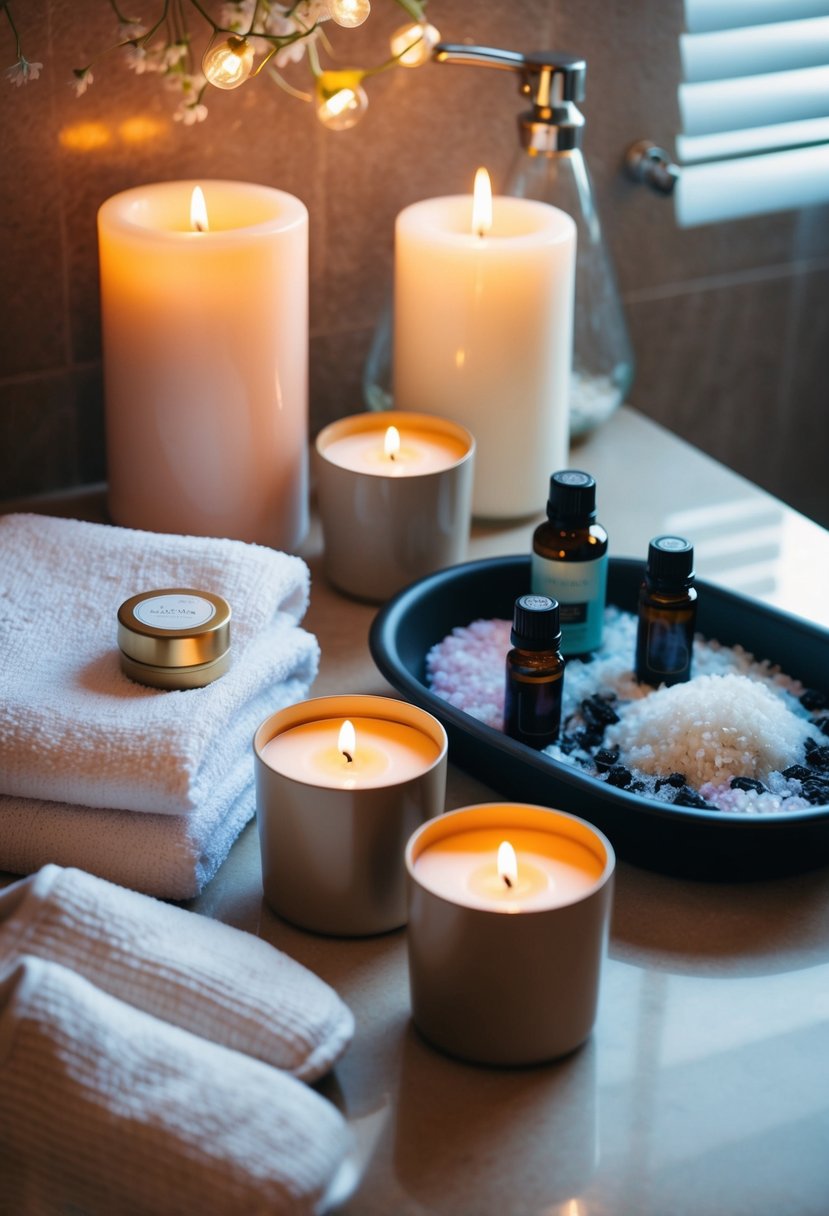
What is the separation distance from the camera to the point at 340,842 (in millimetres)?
712

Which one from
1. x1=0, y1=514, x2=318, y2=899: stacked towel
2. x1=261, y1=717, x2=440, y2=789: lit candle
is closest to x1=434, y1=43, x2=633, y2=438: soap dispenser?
x1=0, y1=514, x2=318, y2=899: stacked towel

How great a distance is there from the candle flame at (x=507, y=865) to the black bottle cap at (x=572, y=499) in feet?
1.04

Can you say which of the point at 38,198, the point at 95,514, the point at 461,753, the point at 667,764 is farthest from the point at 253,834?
the point at 38,198

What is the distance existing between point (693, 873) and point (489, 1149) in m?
0.21

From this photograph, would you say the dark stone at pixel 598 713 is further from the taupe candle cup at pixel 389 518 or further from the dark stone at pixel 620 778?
the taupe candle cup at pixel 389 518

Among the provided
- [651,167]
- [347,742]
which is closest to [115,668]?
[347,742]

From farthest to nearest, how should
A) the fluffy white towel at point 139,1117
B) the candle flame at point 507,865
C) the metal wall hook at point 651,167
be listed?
the metal wall hook at point 651,167
the candle flame at point 507,865
the fluffy white towel at point 139,1117

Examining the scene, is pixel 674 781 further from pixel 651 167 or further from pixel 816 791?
pixel 651 167

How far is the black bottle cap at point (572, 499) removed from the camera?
92 cm

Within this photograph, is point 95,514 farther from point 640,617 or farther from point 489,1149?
point 489,1149

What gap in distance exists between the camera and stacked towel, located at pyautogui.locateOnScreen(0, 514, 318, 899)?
74 cm

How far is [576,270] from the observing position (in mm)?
1195

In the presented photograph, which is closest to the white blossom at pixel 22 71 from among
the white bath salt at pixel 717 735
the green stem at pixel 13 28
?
the green stem at pixel 13 28

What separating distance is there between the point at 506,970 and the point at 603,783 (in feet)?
0.53
